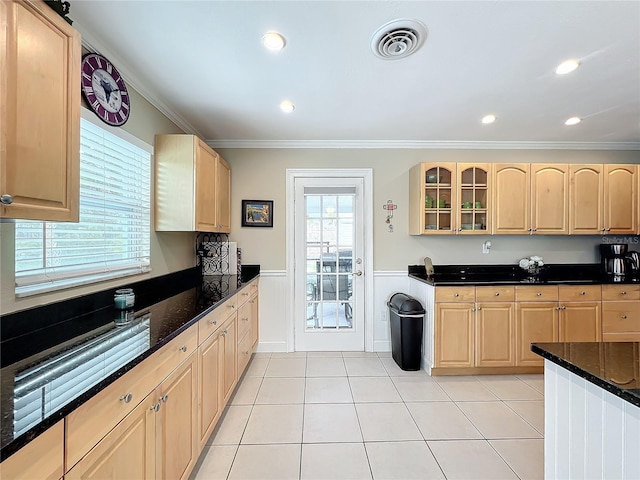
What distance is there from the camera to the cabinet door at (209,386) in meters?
1.73

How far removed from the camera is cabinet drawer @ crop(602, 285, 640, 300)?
2947mm

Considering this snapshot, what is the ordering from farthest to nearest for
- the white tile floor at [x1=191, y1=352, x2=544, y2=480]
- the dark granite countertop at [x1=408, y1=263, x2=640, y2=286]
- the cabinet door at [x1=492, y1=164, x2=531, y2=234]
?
the dark granite countertop at [x1=408, y1=263, x2=640, y2=286], the cabinet door at [x1=492, y1=164, x2=531, y2=234], the white tile floor at [x1=191, y1=352, x2=544, y2=480]

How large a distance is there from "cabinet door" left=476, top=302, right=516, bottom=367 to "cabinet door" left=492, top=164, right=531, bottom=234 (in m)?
0.92

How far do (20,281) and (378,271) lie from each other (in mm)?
3038

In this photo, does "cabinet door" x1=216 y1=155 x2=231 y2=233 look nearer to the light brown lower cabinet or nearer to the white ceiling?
the white ceiling

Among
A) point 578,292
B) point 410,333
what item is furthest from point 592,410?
point 578,292

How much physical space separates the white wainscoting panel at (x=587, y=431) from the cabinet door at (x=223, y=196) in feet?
9.11

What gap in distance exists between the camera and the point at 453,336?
2.96 meters

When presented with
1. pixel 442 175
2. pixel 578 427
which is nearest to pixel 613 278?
pixel 442 175

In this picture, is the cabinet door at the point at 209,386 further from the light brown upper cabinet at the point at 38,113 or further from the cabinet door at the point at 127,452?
the light brown upper cabinet at the point at 38,113

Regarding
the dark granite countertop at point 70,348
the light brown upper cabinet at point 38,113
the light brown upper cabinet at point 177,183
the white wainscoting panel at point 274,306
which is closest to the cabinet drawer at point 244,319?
the white wainscoting panel at point 274,306

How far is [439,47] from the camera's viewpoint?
1776 millimetres

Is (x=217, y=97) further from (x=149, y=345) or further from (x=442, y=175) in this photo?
(x=442, y=175)

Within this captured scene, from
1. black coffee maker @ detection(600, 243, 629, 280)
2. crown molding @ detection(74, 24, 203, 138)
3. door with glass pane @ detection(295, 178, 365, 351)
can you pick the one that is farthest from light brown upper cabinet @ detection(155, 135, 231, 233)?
black coffee maker @ detection(600, 243, 629, 280)
